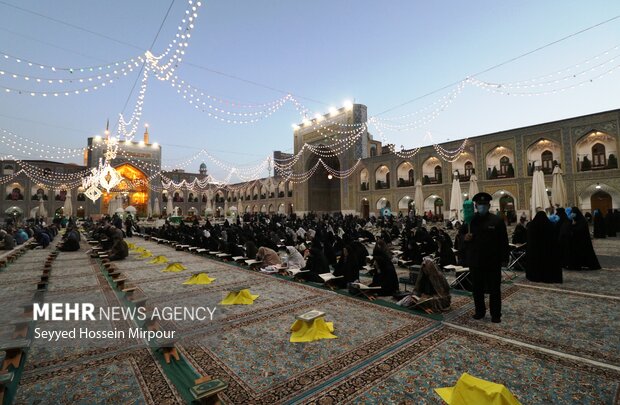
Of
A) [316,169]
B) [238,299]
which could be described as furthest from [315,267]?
[316,169]

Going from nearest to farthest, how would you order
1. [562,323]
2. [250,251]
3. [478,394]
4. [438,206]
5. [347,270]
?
[478,394]
[562,323]
[347,270]
[250,251]
[438,206]

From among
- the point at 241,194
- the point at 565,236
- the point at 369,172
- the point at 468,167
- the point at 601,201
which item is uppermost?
the point at 369,172

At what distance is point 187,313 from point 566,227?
313 inches

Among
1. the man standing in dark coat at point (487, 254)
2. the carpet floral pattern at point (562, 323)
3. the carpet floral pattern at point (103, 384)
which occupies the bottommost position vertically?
the carpet floral pattern at point (562, 323)

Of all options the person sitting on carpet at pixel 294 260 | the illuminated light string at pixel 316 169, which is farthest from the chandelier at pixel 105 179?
the person sitting on carpet at pixel 294 260

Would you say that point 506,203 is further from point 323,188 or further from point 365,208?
point 323,188

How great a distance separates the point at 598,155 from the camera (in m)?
16.9

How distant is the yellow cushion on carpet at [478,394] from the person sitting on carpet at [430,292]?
2.04 m

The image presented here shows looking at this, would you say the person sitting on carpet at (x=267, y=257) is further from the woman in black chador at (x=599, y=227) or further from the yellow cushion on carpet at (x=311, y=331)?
the woman in black chador at (x=599, y=227)

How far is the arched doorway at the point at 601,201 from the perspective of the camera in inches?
661

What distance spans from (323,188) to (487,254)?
95.6 feet

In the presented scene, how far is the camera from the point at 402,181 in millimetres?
24828

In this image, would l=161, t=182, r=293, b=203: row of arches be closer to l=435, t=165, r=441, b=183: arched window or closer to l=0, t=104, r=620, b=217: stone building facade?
l=0, t=104, r=620, b=217: stone building facade

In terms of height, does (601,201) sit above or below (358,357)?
above
